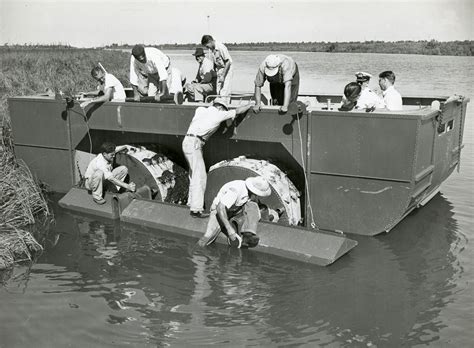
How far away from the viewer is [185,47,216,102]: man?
9.89m

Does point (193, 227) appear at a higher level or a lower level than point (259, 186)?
lower

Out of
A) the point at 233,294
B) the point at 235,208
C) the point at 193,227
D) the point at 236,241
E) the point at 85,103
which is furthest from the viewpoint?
the point at 85,103

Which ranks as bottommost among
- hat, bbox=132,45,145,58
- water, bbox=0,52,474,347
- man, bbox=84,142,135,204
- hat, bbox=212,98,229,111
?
water, bbox=0,52,474,347

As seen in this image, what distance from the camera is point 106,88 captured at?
9336 mm

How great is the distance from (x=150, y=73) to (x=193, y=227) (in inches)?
120

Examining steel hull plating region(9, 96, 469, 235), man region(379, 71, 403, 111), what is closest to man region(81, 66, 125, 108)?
steel hull plating region(9, 96, 469, 235)

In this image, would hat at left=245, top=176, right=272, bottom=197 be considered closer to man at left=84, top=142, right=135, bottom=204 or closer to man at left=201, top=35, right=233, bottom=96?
man at left=84, top=142, right=135, bottom=204

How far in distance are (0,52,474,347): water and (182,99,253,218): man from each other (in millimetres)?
624

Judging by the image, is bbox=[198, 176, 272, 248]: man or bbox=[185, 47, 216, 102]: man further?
bbox=[185, 47, 216, 102]: man

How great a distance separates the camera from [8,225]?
24.6 ft

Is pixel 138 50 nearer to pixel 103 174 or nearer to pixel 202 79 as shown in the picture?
pixel 202 79

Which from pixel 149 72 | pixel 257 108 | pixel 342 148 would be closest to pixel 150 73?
pixel 149 72

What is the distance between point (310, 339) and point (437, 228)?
4.04 metres

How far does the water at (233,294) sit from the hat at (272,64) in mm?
2742
